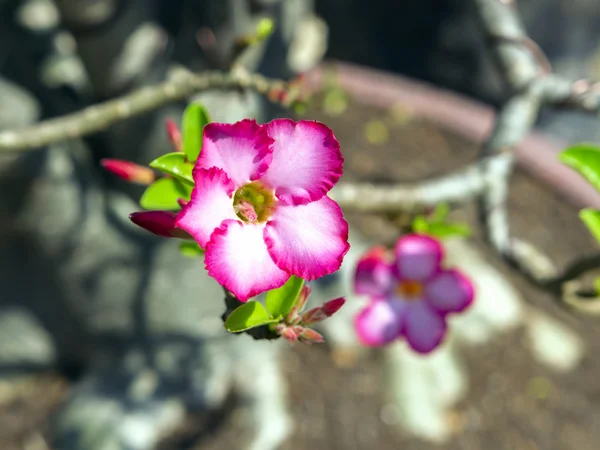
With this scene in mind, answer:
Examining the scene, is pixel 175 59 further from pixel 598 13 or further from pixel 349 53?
pixel 598 13

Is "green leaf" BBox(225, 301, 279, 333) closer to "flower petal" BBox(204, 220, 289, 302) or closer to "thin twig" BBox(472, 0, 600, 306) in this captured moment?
"flower petal" BBox(204, 220, 289, 302)

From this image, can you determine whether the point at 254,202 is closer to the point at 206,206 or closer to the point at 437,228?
the point at 206,206

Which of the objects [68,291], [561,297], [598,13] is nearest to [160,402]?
[68,291]

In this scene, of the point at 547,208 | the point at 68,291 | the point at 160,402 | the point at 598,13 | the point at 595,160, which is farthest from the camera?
the point at 598,13

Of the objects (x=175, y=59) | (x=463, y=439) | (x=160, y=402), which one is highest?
(x=175, y=59)

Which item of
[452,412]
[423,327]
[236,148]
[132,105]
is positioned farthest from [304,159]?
[452,412]

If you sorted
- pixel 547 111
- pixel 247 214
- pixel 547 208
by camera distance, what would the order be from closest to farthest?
pixel 247 214
pixel 547 208
pixel 547 111

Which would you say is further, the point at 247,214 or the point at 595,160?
the point at 595,160
